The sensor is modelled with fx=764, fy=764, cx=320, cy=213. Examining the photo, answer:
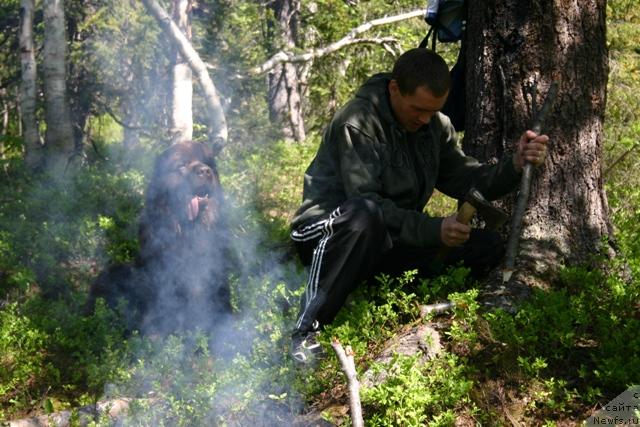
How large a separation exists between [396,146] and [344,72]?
636 centimetres

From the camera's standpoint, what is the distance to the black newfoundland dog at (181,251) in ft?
18.8

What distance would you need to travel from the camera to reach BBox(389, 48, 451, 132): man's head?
4496 millimetres

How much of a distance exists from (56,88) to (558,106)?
311 inches

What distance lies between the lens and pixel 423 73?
14.7ft

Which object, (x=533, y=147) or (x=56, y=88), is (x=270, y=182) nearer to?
(x=56, y=88)

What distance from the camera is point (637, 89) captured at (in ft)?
31.8

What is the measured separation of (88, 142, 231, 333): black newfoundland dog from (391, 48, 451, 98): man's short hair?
6.09 feet

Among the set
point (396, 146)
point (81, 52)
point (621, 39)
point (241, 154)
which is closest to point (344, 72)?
point (241, 154)

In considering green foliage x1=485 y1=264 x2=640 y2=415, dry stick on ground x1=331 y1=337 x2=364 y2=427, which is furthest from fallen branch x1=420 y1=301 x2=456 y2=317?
dry stick on ground x1=331 y1=337 x2=364 y2=427

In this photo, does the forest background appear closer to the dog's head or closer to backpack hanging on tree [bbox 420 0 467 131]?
the dog's head

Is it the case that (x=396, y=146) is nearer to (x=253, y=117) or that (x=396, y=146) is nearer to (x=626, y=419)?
(x=626, y=419)

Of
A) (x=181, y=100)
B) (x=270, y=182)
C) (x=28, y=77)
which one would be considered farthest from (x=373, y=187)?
(x=28, y=77)

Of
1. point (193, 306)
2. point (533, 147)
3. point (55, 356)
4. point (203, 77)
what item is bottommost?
point (55, 356)

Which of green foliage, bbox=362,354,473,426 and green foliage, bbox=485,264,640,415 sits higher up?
green foliage, bbox=485,264,640,415
